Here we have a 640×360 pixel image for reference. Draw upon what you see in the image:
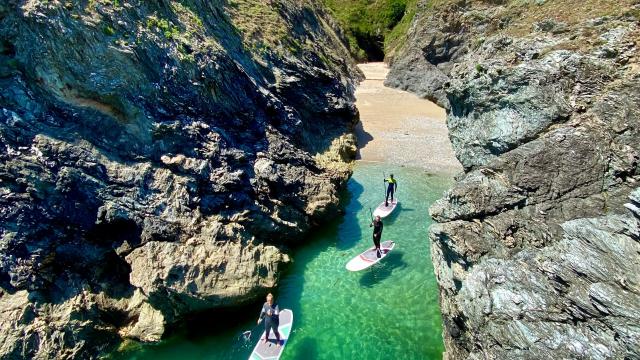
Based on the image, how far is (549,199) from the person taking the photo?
11.4m

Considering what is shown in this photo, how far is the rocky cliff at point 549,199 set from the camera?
29.3 ft

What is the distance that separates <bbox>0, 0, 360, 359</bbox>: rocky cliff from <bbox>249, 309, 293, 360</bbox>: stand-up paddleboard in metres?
1.89

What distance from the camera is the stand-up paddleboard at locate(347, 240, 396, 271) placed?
62.5 ft

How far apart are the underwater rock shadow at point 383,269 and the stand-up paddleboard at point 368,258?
385mm

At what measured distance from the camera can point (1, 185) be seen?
15.5 m

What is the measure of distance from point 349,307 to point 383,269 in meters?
3.25

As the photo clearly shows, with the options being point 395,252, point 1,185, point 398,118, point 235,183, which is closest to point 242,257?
point 235,183

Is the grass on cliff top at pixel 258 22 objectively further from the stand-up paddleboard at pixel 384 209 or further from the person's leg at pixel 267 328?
the person's leg at pixel 267 328

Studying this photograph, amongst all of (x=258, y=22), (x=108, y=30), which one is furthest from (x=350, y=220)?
(x=258, y=22)

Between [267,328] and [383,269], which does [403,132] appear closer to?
[383,269]

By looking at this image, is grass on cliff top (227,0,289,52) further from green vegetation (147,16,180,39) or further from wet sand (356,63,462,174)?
wet sand (356,63,462,174)

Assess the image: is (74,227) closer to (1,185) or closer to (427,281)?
(1,185)

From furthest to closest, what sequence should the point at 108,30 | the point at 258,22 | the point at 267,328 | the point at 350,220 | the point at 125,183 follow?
the point at 258,22, the point at 350,220, the point at 108,30, the point at 125,183, the point at 267,328

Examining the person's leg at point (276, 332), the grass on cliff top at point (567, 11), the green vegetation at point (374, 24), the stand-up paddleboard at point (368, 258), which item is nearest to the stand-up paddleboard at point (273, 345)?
the person's leg at point (276, 332)
